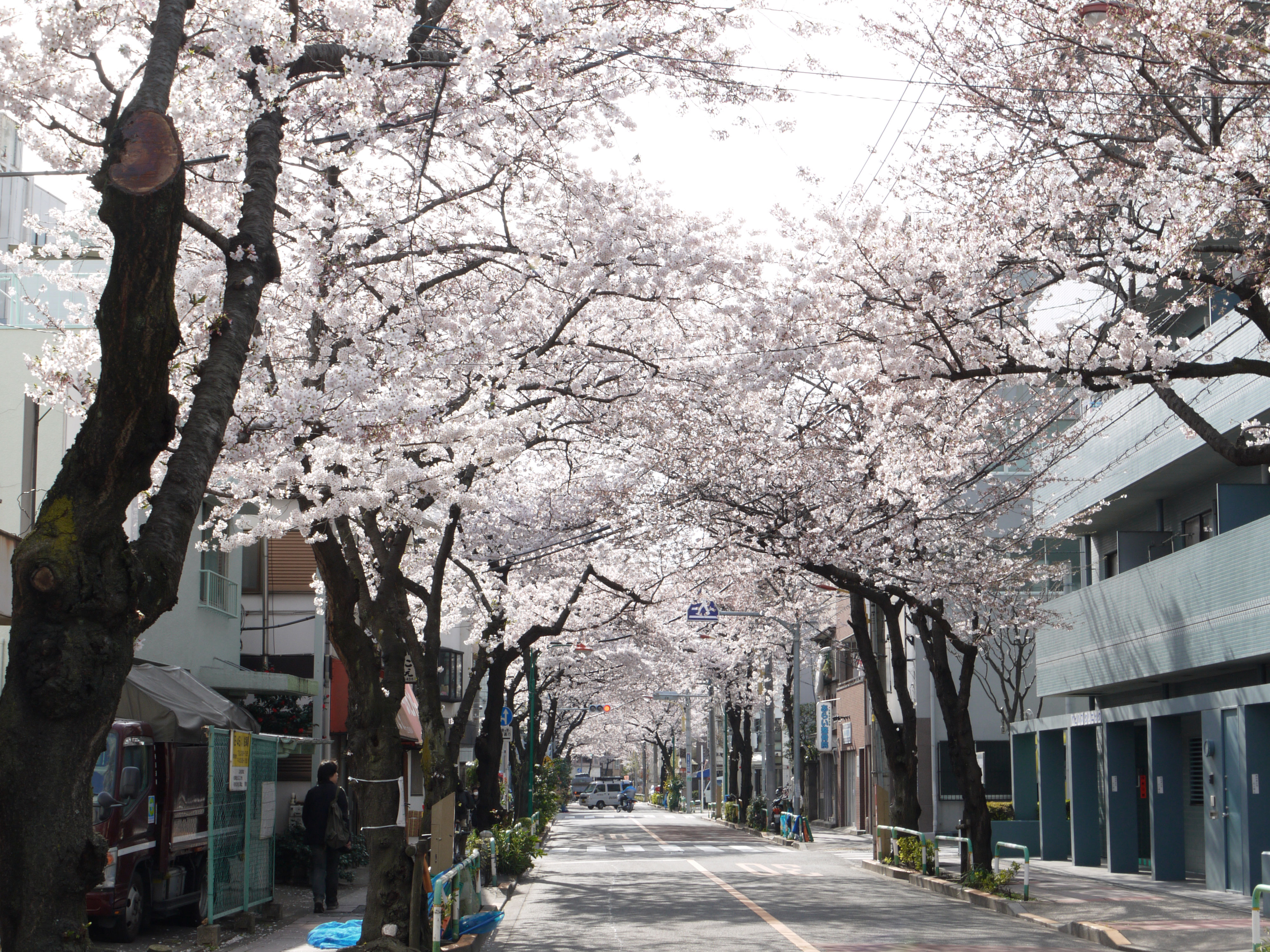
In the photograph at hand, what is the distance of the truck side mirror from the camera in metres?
12.6

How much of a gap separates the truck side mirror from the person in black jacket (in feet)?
9.80

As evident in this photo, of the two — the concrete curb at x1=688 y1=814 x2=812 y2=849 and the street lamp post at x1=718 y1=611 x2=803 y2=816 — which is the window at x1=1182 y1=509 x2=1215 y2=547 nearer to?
the street lamp post at x1=718 y1=611 x2=803 y2=816

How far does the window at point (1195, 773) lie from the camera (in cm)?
2212

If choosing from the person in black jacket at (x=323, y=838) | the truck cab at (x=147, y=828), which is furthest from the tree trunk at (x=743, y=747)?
the truck cab at (x=147, y=828)

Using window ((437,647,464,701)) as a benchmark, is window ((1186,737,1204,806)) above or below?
below

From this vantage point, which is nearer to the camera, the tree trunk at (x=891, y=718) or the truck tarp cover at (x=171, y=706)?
the truck tarp cover at (x=171, y=706)

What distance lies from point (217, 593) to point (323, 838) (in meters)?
8.87

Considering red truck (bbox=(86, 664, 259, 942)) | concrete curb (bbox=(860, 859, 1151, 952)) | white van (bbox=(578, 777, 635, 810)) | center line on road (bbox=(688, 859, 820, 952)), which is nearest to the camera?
red truck (bbox=(86, 664, 259, 942))

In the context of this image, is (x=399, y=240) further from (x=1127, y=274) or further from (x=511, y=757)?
(x=511, y=757)

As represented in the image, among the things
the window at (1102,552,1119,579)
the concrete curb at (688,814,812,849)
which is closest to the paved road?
the concrete curb at (688,814,812,849)

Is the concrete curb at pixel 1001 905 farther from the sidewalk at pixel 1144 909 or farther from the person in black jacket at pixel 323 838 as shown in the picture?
the person in black jacket at pixel 323 838

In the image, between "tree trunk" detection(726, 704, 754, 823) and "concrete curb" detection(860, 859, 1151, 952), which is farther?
"tree trunk" detection(726, 704, 754, 823)

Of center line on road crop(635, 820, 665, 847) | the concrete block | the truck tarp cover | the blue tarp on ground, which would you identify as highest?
the truck tarp cover

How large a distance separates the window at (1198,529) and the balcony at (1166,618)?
0.85 meters
